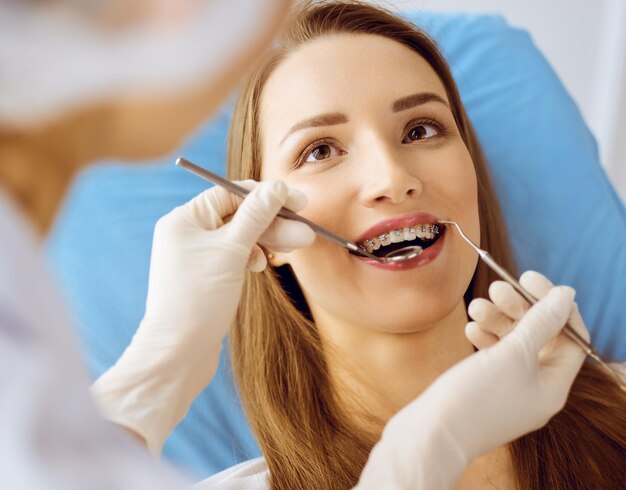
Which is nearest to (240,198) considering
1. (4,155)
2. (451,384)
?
(451,384)

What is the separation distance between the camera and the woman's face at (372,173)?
1186mm

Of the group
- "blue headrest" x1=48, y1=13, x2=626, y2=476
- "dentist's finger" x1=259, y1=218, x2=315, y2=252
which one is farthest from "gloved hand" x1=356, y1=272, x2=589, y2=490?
"blue headrest" x1=48, y1=13, x2=626, y2=476

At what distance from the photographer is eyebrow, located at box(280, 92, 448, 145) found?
3.98 feet

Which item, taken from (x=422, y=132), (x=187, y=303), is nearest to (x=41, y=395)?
(x=187, y=303)

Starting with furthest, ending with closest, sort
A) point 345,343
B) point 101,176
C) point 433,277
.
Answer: point 101,176
point 345,343
point 433,277

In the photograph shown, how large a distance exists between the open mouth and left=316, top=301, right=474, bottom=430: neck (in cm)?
14

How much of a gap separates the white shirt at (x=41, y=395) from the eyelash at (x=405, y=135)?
0.72 m

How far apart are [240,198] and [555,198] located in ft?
3.03

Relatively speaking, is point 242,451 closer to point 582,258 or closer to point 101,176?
point 101,176

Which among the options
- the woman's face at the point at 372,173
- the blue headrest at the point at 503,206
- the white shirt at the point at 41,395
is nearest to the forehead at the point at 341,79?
the woman's face at the point at 372,173

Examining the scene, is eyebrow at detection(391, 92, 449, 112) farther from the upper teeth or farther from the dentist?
the dentist

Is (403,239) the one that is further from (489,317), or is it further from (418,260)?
(489,317)

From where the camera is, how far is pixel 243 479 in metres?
1.28

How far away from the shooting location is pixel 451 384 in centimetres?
94
